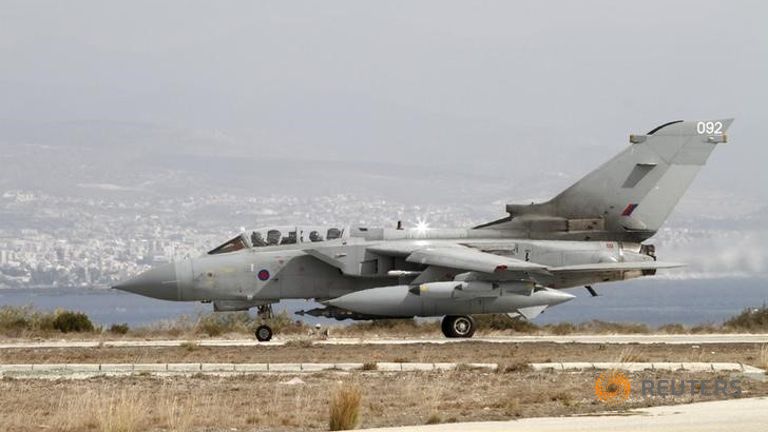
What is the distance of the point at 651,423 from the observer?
55.8 feet

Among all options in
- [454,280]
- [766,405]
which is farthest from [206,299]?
[766,405]

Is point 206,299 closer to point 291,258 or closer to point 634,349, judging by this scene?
point 291,258

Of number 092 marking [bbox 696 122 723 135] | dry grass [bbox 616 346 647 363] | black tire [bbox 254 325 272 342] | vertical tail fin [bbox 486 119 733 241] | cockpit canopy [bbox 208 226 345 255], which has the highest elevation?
number 092 marking [bbox 696 122 723 135]

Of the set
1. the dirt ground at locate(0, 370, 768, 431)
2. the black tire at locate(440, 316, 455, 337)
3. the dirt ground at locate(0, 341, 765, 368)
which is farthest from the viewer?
the black tire at locate(440, 316, 455, 337)

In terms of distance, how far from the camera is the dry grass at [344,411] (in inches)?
699

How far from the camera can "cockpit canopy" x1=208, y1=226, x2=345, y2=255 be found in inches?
1341

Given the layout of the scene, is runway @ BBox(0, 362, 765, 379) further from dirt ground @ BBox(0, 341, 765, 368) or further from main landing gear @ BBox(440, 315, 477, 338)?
main landing gear @ BBox(440, 315, 477, 338)

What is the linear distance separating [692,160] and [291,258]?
31.5 ft

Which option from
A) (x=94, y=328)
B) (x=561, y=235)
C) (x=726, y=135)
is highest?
(x=726, y=135)

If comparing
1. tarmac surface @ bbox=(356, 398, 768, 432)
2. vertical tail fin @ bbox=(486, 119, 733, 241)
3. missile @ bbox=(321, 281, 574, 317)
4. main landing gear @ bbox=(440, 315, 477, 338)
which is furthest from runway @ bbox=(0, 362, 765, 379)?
vertical tail fin @ bbox=(486, 119, 733, 241)

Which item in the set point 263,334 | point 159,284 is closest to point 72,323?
point 159,284

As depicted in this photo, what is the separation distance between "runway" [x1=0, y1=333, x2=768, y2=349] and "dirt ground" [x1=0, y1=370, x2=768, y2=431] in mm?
8391

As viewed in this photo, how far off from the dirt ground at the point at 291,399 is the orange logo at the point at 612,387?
139 mm

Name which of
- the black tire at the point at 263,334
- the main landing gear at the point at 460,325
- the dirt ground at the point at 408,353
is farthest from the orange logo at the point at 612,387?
the black tire at the point at 263,334
